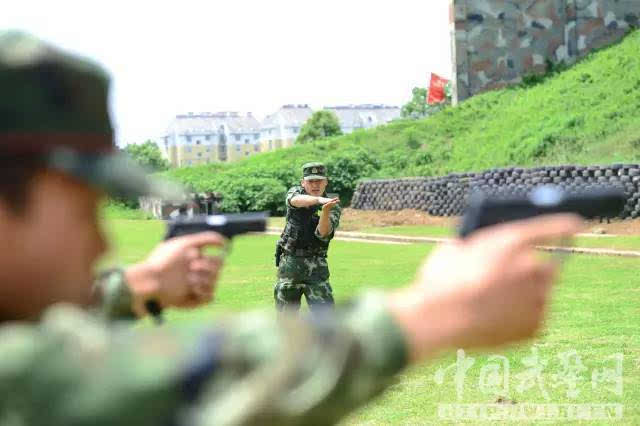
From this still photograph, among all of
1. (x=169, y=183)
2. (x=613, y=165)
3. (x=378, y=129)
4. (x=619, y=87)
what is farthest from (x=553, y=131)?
(x=169, y=183)

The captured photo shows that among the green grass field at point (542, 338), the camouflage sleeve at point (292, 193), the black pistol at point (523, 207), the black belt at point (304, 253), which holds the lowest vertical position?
the green grass field at point (542, 338)

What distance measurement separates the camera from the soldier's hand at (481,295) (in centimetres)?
170

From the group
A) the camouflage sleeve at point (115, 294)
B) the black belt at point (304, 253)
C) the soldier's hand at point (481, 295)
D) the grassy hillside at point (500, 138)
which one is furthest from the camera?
the grassy hillside at point (500, 138)

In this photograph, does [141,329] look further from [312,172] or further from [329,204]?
[312,172]

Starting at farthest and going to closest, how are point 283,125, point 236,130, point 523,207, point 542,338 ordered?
point 236,130, point 283,125, point 542,338, point 523,207

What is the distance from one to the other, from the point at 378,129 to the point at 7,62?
44.9 m

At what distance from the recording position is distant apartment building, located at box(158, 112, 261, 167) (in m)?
167

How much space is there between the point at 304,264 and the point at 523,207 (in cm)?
879

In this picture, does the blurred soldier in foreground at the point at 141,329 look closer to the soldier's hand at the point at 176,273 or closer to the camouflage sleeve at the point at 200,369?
the camouflage sleeve at the point at 200,369

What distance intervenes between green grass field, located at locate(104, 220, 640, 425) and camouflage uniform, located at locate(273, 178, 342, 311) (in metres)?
0.84

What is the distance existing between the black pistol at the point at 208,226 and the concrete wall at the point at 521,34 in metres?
40.1

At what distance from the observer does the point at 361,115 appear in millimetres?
166875

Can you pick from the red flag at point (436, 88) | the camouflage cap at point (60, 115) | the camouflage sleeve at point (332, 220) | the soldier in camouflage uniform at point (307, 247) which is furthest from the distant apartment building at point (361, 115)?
the camouflage cap at point (60, 115)

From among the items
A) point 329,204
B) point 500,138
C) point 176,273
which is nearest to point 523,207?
point 176,273
